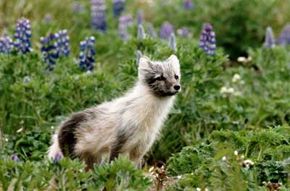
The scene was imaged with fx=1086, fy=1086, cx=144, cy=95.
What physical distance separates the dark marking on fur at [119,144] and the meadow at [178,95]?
0.30m

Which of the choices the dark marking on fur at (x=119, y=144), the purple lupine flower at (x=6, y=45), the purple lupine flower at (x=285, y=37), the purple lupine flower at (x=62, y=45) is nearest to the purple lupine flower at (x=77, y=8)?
the purple lupine flower at (x=285, y=37)

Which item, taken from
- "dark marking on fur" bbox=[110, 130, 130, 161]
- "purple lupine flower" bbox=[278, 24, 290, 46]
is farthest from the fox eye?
"purple lupine flower" bbox=[278, 24, 290, 46]

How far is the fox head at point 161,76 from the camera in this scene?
7.73m

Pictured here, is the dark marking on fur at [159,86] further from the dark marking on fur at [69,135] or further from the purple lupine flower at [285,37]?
the purple lupine flower at [285,37]

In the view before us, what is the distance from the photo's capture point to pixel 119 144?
24.8 feet

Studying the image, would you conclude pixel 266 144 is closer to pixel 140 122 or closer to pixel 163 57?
pixel 140 122

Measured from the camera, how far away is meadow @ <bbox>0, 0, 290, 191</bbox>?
6.64 meters

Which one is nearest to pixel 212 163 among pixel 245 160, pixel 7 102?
pixel 245 160

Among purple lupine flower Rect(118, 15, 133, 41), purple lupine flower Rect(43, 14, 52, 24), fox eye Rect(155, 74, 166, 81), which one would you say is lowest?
purple lupine flower Rect(118, 15, 133, 41)

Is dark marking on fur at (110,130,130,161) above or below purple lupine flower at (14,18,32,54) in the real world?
below

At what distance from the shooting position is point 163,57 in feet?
29.5

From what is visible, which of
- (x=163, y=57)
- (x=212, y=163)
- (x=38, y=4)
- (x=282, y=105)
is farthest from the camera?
(x=38, y=4)

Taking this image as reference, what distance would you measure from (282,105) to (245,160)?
2.76 meters

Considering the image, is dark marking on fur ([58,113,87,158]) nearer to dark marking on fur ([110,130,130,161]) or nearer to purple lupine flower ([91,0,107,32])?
dark marking on fur ([110,130,130,161])
